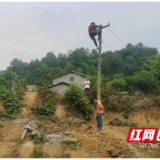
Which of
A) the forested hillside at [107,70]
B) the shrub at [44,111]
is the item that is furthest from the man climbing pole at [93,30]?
the shrub at [44,111]

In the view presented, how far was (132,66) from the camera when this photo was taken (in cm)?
4806

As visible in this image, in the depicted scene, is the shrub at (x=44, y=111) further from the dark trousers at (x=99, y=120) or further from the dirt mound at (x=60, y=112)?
the dark trousers at (x=99, y=120)

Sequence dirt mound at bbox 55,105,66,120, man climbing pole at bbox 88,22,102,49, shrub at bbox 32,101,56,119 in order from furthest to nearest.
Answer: dirt mound at bbox 55,105,66,120 < shrub at bbox 32,101,56,119 < man climbing pole at bbox 88,22,102,49

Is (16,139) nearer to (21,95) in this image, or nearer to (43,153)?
(43,153)

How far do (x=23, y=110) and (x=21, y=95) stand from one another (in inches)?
52.7

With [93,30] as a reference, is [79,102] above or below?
below
